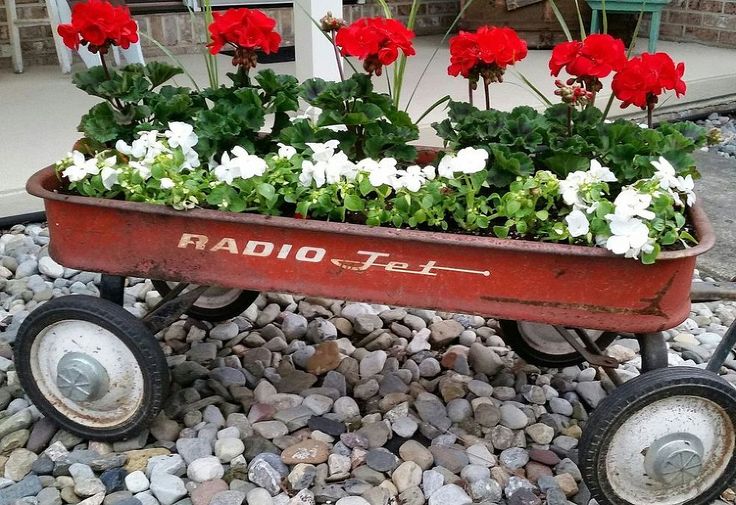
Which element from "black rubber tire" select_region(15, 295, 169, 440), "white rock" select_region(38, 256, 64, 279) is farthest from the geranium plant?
"white rock" select_region(38, 256, 64, 279)

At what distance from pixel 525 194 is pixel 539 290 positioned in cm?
20

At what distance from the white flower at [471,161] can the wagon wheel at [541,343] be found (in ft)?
2.02

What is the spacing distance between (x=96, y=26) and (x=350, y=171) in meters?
0.66

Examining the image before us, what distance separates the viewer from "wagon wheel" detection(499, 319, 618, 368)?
2092mm

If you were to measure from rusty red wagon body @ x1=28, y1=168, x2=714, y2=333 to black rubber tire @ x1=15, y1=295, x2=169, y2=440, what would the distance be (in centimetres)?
9

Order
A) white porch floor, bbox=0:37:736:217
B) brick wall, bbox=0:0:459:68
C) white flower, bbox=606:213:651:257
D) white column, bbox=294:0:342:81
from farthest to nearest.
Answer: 1. brick wall, bbox=0:0:459:68
2. white porch floor, bbox=0:37:736:217
3. white column, bbox=294:0:342:81
4. white flower, bbox=606:213:651:257

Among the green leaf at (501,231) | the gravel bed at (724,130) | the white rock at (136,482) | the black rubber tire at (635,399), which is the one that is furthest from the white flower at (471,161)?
the gravel bed at (724,130)

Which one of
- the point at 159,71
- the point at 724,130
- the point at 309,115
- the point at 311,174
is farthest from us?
the point at 724,130

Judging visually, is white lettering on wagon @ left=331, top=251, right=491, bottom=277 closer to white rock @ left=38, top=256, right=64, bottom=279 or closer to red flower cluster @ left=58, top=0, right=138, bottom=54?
red flower cluster @ left=58, top=0, right=138, bottom=54

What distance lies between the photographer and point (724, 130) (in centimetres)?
452

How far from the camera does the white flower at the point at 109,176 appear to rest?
5.41ft

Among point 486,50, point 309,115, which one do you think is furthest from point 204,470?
point 309,115

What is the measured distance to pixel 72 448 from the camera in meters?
1.85

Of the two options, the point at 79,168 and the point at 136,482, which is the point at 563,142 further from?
the point at 136,482
